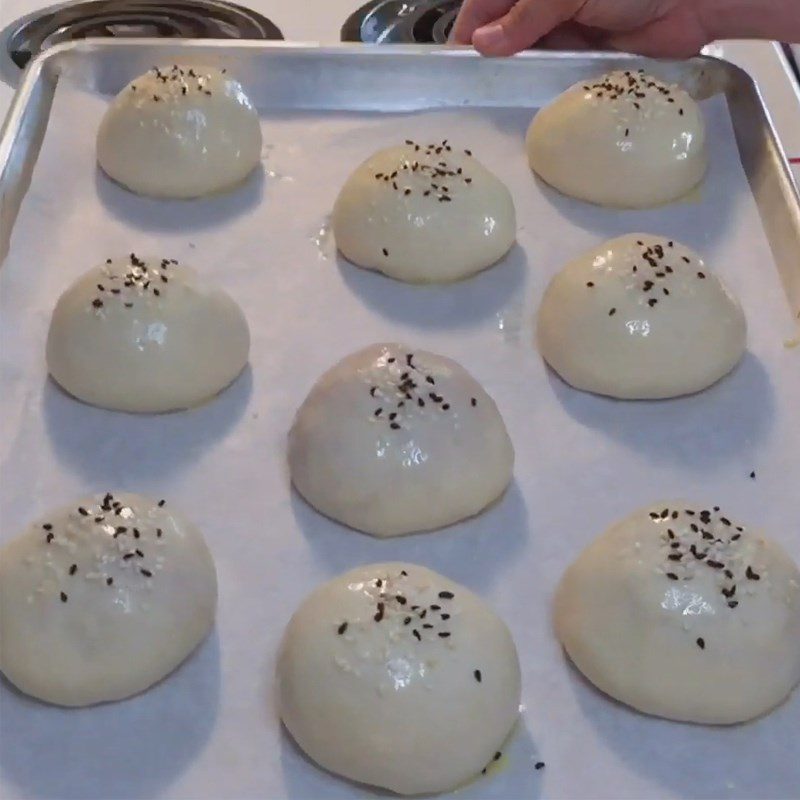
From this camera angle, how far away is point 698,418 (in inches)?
63.1

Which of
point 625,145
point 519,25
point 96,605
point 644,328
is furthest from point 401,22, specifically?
point 96,605

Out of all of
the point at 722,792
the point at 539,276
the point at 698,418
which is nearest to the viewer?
the point at 722,792

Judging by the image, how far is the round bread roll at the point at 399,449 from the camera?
1.42 m

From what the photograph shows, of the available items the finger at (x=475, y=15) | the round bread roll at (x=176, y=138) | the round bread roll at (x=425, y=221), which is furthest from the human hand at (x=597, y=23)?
the round bread roll at (x=176, y=138)

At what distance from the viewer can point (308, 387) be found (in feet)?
5.33

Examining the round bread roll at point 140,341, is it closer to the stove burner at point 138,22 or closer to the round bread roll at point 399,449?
the round bread roll at point 399,449

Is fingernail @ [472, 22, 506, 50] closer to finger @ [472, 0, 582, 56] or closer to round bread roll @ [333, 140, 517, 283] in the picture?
finger @ [472, 0, 582, 56]

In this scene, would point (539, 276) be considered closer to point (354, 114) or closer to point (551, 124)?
point (551, 124)

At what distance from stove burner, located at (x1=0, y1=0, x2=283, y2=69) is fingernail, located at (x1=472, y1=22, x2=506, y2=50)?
0.43 metres

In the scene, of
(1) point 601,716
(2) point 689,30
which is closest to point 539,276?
(2) point 689,30

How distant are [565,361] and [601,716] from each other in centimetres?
58

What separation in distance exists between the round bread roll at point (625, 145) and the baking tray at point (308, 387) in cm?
4

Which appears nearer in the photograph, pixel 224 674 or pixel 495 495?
pixel 224 674

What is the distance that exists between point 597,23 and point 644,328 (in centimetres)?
82
